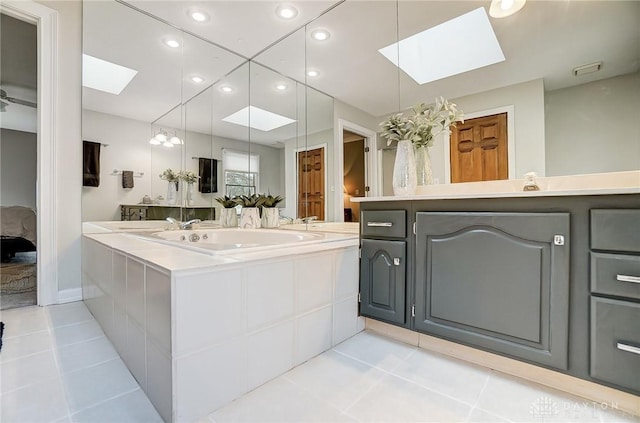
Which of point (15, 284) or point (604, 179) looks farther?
point (15, 284)

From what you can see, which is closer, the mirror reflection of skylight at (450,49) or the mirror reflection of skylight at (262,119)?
the mirror reflection of skylight at (450,49)

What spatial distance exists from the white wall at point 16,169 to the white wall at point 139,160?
4.30 m

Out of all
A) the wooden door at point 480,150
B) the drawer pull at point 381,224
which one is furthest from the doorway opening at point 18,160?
the wooden door at point 480,150

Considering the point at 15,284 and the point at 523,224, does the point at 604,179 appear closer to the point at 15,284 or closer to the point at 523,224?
the point at 523,224

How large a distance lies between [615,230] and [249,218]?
248 centimetres

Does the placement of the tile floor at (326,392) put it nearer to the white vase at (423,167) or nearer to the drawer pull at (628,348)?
the drawer pull at (628,348)

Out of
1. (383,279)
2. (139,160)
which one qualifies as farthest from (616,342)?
(139,160)

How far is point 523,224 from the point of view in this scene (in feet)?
4.05

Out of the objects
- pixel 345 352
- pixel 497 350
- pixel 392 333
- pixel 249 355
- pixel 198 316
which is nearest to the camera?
pixel 198 316

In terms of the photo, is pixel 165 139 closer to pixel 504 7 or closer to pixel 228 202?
pixel 228 202

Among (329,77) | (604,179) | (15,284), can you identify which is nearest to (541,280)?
(604,179)

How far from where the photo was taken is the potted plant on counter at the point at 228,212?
115 inches

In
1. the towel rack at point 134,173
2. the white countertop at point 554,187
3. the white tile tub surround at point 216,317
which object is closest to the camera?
the white tile tub surround at point 216,317

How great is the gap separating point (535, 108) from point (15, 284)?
4.46 m
